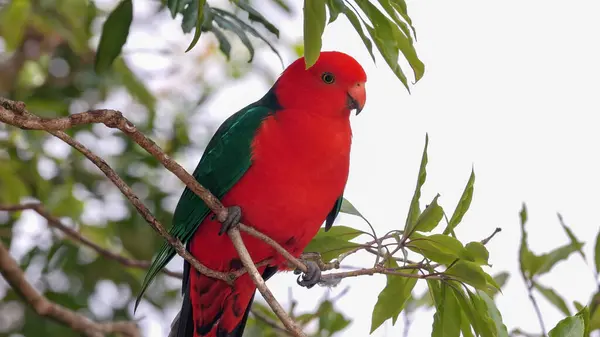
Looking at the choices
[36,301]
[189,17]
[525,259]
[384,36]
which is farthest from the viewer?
[36,301]

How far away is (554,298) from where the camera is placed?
289cm

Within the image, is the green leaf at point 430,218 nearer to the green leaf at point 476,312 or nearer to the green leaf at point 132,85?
A: the green leaf at point 476,312

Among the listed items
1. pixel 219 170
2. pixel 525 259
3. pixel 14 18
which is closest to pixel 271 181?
pixel 219 170

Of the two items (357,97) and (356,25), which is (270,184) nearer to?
(357,97)

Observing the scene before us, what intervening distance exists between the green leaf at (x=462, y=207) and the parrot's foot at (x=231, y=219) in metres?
0.58

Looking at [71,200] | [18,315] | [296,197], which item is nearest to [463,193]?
A: [296,197]

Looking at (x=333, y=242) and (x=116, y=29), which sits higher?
(x=116, y=29)

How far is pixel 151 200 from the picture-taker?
3.80m

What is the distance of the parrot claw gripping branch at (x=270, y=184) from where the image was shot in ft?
7.95

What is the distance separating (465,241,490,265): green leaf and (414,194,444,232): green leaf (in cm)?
11

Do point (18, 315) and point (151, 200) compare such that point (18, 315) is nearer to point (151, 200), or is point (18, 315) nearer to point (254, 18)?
point (151, 200)

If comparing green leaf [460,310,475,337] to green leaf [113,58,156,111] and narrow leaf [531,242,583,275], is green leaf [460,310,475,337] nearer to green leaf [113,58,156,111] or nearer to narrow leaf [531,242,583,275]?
narrow leaf [531,242,583,275]

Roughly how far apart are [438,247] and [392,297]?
7.8 inches

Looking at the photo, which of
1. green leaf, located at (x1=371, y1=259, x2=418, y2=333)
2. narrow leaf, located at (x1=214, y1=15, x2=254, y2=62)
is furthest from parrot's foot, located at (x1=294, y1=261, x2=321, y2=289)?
narrow leaf, located at (x1=214, y1=15, x2=254, y2=62)
